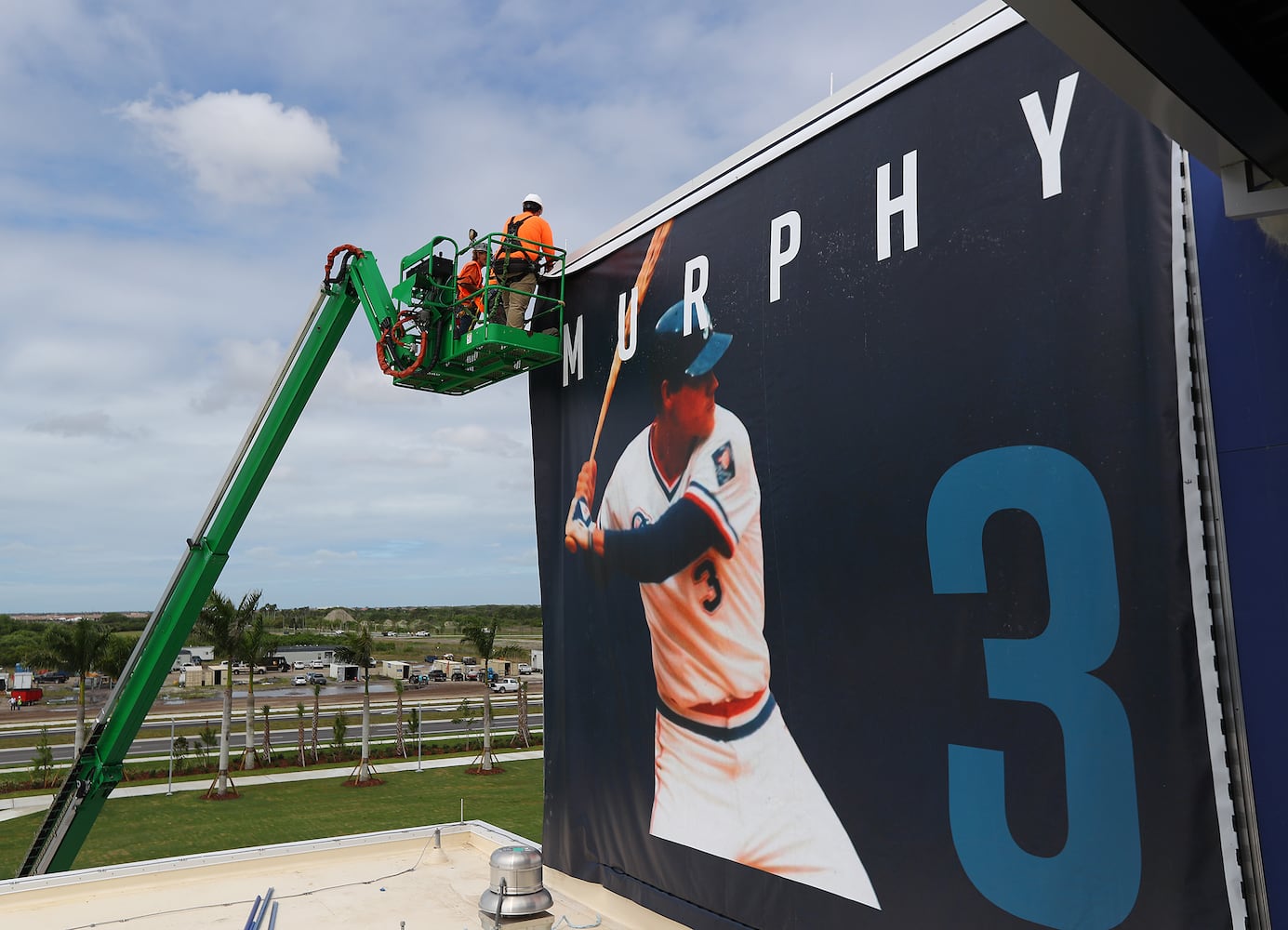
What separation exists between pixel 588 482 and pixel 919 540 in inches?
195

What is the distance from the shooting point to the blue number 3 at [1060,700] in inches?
209

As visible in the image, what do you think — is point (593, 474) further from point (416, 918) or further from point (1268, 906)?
point (1268, 906)

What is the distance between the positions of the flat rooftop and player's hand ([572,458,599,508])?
A: 4.01m

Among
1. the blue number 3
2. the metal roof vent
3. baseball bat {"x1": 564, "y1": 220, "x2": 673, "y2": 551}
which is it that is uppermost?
baseball bat {"x1": 564, "y1": 220, "x2": 673, "y2": 551}

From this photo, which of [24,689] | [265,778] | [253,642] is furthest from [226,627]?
[24,689]

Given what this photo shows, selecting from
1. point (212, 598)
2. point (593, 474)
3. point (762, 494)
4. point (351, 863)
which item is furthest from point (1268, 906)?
point (212, 598)

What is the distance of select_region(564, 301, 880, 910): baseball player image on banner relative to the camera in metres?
7.64

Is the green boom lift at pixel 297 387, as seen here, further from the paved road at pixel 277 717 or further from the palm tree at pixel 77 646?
the paved road at pixel 277 717

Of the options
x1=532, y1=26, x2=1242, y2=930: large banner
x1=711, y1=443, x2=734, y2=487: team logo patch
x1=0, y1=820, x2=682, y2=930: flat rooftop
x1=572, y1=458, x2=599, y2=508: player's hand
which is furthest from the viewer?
x1=572, y1=458, x2=599, y2=508: player's hand

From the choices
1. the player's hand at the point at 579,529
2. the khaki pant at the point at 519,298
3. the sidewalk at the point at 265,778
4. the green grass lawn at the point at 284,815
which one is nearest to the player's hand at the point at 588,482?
the player's hand at the point at 579,529

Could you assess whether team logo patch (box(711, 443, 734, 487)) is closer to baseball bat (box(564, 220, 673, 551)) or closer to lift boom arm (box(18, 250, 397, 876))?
baseball bat (box(564, 220, 673, 551))

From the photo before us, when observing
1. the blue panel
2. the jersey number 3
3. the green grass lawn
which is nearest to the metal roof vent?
the jersey number 3

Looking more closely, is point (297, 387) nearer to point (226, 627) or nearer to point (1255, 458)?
point (1255, 458)

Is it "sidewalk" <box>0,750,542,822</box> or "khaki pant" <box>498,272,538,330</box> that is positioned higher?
"khaki pant" <box>498,272,538,330</box>
